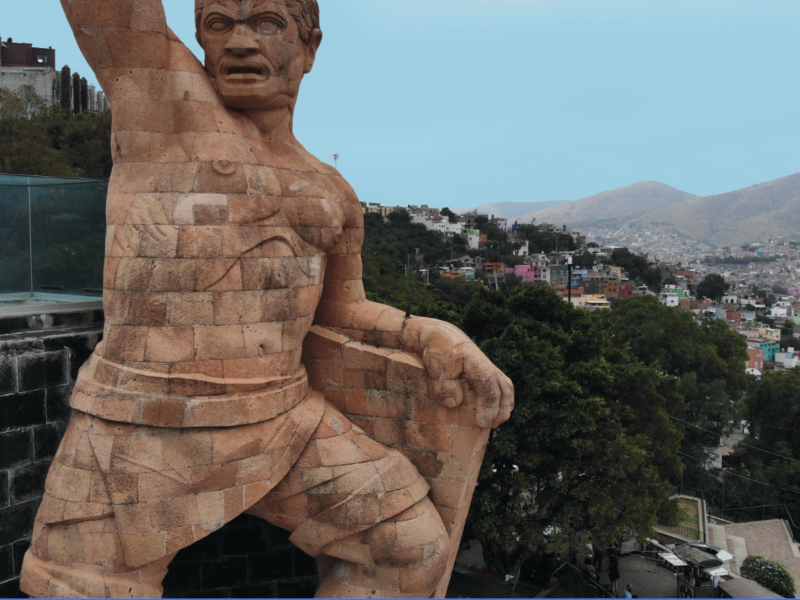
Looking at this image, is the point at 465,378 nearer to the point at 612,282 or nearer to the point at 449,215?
the point at 612,282

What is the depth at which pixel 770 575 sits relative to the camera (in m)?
21.6

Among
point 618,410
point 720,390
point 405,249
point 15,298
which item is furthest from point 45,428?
point 405,249

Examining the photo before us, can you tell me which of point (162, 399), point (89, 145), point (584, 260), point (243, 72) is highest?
point (89, 145)

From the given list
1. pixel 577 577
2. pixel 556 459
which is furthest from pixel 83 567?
pixel 577 577

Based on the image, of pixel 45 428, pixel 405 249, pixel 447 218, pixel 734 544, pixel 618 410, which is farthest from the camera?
pixel 447 218

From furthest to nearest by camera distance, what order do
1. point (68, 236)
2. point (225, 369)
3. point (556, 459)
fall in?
1. point (556, 459)
2. point (68, 236)
3. point (225, 369)

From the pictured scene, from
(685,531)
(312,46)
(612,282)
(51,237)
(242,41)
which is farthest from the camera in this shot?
(612,282)

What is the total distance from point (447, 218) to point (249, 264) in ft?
503

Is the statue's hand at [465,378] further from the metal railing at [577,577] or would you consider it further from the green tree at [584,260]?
the green tree at [584,260]

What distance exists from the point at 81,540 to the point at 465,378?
4.20 m

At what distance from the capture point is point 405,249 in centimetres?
10769

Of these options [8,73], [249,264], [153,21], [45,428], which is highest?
[8,73]

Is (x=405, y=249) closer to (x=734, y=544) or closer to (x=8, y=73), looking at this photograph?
(x=8, y=73)

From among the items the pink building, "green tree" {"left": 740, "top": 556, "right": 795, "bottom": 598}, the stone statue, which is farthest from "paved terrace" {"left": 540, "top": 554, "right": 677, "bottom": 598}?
the pink building
